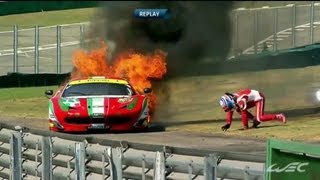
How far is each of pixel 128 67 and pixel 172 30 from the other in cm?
335

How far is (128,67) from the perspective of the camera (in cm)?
2520

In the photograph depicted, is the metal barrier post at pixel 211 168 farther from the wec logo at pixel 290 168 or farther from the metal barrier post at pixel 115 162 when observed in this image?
the metal barrier post at pixel 115 162

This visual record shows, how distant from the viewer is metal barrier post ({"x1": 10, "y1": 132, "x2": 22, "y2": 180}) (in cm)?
1309

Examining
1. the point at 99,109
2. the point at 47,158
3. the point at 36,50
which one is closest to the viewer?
the point at 47,158

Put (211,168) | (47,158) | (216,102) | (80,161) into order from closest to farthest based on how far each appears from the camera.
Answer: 1. (211,168)
2. (80,161)
3. (47,158)
4. (216,102)

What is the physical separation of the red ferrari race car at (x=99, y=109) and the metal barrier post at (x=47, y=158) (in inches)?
366

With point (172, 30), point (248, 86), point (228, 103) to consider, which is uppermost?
point (172, 30)

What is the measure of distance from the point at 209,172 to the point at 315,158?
69.9 inches

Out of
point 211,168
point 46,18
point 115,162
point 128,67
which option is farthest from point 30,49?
point 211,168

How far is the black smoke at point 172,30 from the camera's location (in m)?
25.3

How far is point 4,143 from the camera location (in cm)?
1427

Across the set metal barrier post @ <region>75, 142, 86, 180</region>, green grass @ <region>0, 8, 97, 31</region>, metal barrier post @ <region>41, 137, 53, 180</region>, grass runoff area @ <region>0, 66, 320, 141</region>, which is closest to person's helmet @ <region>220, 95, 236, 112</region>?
grass runoff area @ <region>0, 66, 320, 141</region>

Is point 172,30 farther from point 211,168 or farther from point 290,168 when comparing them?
point 290,168

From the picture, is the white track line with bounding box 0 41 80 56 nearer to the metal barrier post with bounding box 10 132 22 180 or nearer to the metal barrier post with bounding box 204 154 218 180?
the metal barrier post with bounding box 10 132 22 180
